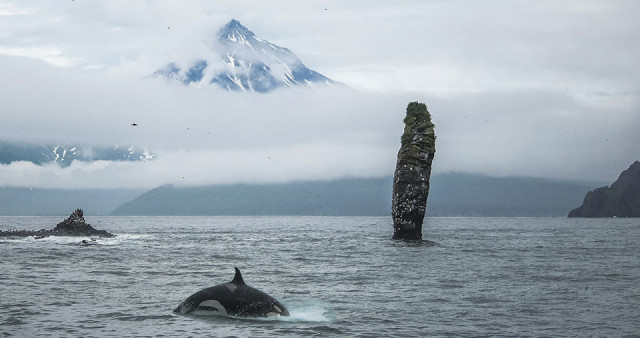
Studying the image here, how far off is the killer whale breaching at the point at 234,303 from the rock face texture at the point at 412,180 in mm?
44270

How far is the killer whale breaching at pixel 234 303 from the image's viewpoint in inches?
730

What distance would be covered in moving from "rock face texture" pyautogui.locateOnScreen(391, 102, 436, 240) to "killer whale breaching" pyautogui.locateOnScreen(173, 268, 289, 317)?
44.3m

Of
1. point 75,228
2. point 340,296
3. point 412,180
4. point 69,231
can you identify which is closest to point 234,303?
point 340,296

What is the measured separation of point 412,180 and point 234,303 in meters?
45.7

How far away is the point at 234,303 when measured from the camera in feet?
60.9

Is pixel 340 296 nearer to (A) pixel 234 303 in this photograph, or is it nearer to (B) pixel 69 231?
(A) pixel 234 303

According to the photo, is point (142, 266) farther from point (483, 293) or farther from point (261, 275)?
point (483, 293)

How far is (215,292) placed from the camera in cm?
1900

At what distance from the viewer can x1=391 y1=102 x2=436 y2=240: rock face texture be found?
62.6 metres

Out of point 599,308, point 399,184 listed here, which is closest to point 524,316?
point 599,308

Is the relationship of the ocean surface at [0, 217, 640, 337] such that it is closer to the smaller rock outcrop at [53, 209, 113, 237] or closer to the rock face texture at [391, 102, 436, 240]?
the rock face texture at [391, 102, 436, 240]

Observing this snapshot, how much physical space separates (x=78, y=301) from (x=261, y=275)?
1153 cm

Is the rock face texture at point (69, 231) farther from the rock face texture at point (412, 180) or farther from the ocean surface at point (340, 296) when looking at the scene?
the rock face texture at point (412, 180)

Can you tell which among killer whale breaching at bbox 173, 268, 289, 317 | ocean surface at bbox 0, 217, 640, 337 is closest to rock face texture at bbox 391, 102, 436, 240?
ocean surface at bbox 0, 217, 640, 337
